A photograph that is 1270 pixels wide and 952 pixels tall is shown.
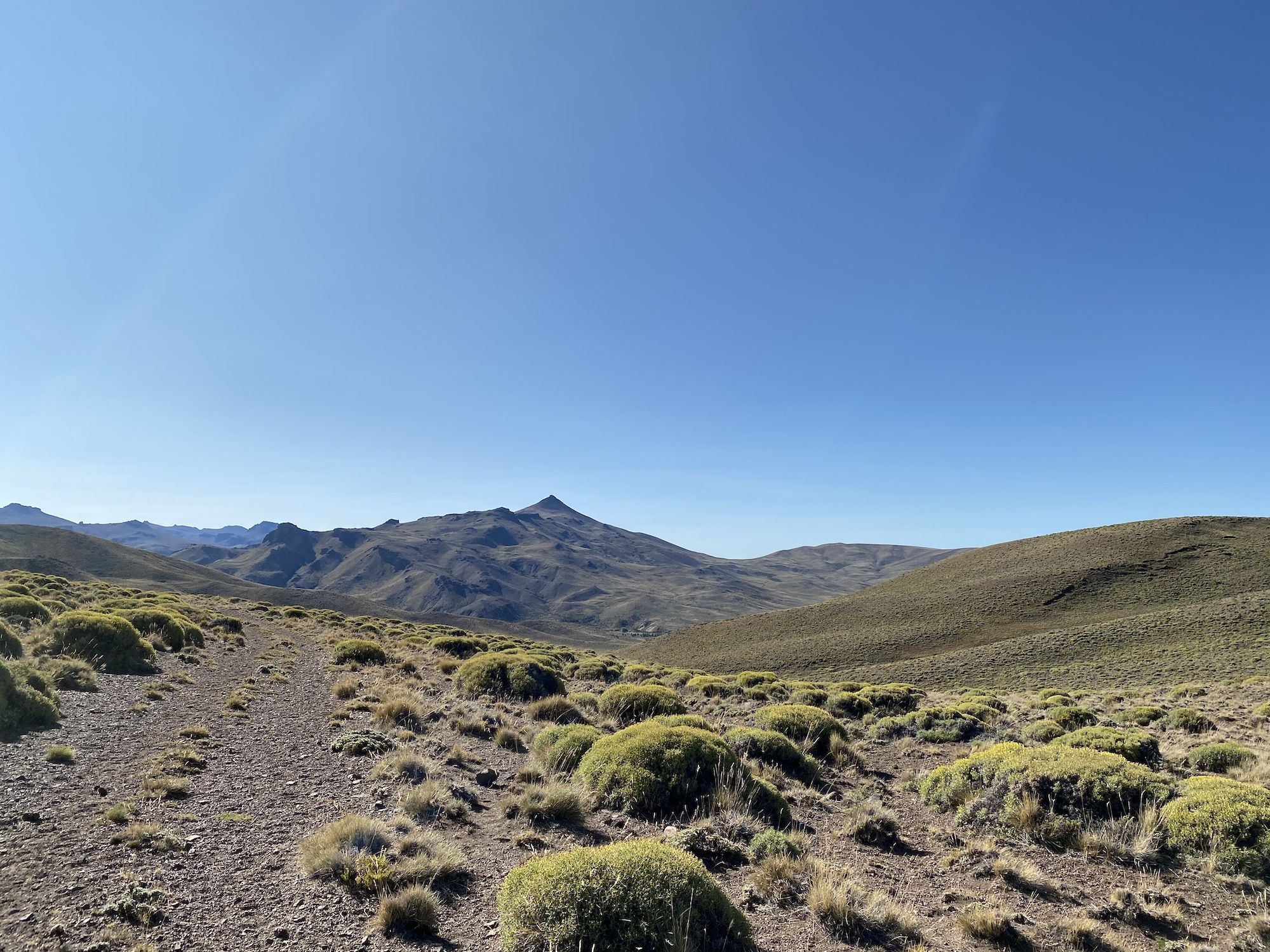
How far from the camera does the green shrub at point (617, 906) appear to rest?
478 centimetres

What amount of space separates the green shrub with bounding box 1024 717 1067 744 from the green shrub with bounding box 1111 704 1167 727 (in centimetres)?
565

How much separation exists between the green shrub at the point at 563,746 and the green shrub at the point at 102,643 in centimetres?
1304

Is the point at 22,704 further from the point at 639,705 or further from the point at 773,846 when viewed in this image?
the point at 773,846

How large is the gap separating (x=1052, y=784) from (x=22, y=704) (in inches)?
701

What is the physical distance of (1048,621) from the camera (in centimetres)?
5991

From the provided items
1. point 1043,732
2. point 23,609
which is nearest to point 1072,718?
point 1043,732

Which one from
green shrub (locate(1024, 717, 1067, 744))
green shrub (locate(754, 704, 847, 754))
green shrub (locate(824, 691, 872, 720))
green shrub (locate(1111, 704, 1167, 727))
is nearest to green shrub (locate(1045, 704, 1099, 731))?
green shrub (locate(1111, 704, 1167, 727))

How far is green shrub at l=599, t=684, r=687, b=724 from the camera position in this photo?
1566 cm

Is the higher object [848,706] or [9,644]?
[9,644]

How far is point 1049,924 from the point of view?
5.90 m

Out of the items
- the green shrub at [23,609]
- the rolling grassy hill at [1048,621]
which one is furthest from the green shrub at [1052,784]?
the rolling grassy hill at [1048,621]

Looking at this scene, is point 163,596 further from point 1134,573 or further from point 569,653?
point 1134,573

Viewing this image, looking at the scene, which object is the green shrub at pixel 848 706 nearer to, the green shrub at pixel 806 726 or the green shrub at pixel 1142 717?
the green shrub at pixel 806 726

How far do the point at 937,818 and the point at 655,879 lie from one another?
23.2 feet
